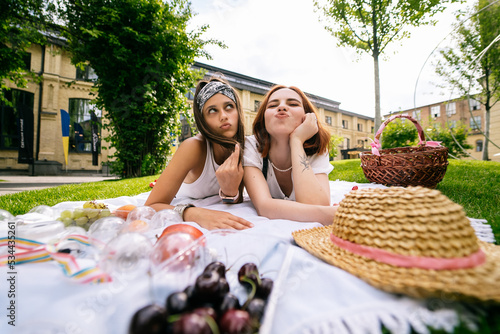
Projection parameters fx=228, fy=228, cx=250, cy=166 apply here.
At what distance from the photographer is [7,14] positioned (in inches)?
241

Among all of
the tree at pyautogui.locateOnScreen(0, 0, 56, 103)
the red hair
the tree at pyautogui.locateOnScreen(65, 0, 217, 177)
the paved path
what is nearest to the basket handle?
the red hair

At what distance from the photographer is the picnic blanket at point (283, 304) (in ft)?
1.93

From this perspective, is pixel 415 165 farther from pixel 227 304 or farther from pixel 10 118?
pixel 10 118

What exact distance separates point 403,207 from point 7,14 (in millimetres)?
9823

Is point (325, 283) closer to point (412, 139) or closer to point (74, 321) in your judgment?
point (74, 321)

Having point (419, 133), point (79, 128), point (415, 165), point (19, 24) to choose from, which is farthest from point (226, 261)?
point (79, 128)

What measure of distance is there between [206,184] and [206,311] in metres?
2.08

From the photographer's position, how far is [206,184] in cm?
262

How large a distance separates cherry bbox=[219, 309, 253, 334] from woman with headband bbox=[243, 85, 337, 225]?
118 cm

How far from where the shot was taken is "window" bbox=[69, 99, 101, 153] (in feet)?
59.5

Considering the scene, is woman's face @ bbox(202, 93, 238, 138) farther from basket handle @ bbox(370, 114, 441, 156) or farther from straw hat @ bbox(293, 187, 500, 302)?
basket handle @ bbox(370, 114, 441, 156)

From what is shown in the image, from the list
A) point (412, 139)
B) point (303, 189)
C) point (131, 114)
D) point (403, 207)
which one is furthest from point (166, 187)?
point (412, 139)

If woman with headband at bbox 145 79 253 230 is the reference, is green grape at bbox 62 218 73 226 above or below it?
below

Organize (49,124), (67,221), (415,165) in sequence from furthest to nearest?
(49,124) → (415,165) → (67,221)
